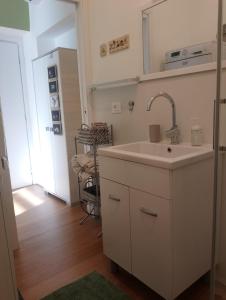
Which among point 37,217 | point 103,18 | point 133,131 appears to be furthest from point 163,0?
point 37,217

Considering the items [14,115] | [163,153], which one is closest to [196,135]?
[163,153]

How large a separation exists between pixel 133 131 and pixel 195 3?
4.08 ft

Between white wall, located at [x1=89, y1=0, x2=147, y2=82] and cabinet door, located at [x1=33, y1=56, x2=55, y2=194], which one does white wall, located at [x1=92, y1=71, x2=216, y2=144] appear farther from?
cabinet door, located at [x1=33, y1=56, x2=55, y2=194]

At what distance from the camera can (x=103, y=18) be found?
2250 millimetres

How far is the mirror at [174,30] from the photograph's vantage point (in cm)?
200

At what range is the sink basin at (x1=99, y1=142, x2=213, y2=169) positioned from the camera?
1280 mm

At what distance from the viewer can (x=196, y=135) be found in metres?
1.62

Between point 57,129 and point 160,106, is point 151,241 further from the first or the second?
point 57,129

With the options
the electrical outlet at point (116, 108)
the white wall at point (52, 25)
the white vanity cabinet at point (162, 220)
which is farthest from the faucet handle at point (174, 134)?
the white wall at point (52, 25)

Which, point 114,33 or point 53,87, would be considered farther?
point 53,87

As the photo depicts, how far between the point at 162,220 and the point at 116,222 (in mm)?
420

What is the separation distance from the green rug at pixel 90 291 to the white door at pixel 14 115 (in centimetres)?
260

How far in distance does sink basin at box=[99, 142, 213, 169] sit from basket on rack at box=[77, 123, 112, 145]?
1.61 feet

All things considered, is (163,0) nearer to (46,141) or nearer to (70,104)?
(70,104)
